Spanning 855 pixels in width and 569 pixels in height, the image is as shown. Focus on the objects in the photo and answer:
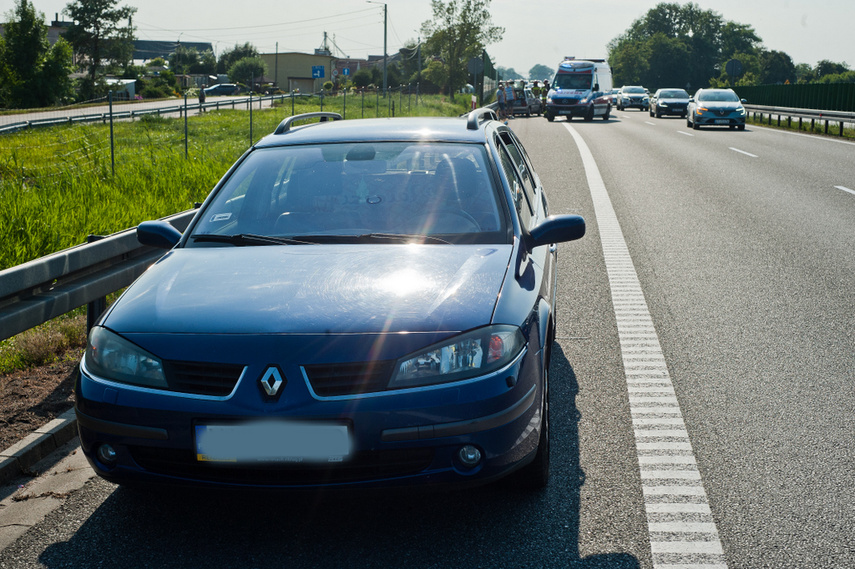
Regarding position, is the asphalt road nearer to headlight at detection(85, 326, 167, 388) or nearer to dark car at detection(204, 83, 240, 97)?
headlight at detection(85, 326, 167, 388)

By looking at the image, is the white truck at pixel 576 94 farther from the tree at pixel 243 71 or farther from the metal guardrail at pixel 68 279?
the tree at pixel 243 71

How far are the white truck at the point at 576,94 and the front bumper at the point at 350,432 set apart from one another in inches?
1521

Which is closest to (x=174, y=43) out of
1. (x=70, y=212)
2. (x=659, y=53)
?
(x=659, y=53)

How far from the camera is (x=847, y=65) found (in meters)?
166

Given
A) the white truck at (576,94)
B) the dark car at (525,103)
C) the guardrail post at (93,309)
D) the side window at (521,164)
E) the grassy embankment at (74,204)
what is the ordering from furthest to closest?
the dark car at (525,103), the white truck at (576,94), the grassy embankment at (74,204), the side window at (521,164), the guardrail post at (93,309)

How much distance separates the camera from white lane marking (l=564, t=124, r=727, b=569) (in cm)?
303

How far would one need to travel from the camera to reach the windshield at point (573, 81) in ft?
134

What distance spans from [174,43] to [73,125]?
171059mm

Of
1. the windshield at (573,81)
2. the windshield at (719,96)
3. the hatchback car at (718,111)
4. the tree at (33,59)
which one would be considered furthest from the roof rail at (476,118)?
the tree at (33,59)

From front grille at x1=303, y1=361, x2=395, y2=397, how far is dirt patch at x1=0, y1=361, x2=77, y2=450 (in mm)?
1773

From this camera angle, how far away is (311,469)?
9.76 ft

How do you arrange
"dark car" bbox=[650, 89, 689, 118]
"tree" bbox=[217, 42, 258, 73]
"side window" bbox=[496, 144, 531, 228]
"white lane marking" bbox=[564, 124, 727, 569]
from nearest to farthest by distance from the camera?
"white lane marking" bbox=[564, 124, 727, 569] → "side window" bbox=[496, 144, 531, 228] → "dark car" bbox=[650, 89, 689, 118] → "tree" bbox=[217, 42, 258, 73]

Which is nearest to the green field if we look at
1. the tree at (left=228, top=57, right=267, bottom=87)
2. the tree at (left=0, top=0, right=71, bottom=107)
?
the tree at (left=0, top=0, right=71, bottom=107)

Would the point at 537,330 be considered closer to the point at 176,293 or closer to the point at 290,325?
the point at 290,325
